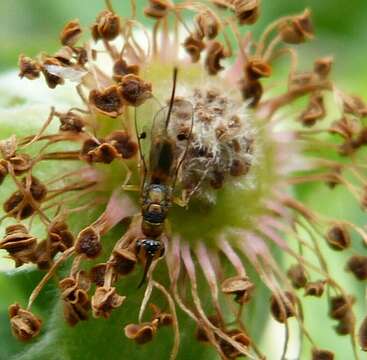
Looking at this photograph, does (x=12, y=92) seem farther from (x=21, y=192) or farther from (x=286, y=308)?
(x=286, y=308)

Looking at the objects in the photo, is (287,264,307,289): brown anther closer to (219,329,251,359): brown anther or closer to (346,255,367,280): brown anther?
(346,255,367,280): brown anther

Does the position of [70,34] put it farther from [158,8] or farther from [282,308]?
[282,308]

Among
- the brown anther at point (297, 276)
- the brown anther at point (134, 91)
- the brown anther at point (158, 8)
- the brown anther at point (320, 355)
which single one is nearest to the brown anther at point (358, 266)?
the brown anther at point (297, 276)

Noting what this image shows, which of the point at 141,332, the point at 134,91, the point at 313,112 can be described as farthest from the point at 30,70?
the point at 313,112

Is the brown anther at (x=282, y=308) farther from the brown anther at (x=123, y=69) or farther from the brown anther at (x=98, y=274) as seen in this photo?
the brown anther at (x=123, y=69)

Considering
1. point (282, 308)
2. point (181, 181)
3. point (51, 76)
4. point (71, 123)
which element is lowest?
point (282, 308)

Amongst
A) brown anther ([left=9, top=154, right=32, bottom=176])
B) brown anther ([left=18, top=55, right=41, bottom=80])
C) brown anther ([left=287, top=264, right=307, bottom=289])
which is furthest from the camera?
brown anther ([left=287, top=264, right=307, bottom=289])

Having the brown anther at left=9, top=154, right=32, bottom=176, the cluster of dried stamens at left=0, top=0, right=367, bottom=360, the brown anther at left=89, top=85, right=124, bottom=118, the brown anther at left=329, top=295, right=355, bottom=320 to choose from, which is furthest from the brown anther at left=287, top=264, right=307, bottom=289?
the brown anther at left=9, top=154, right=32, bottom=176
